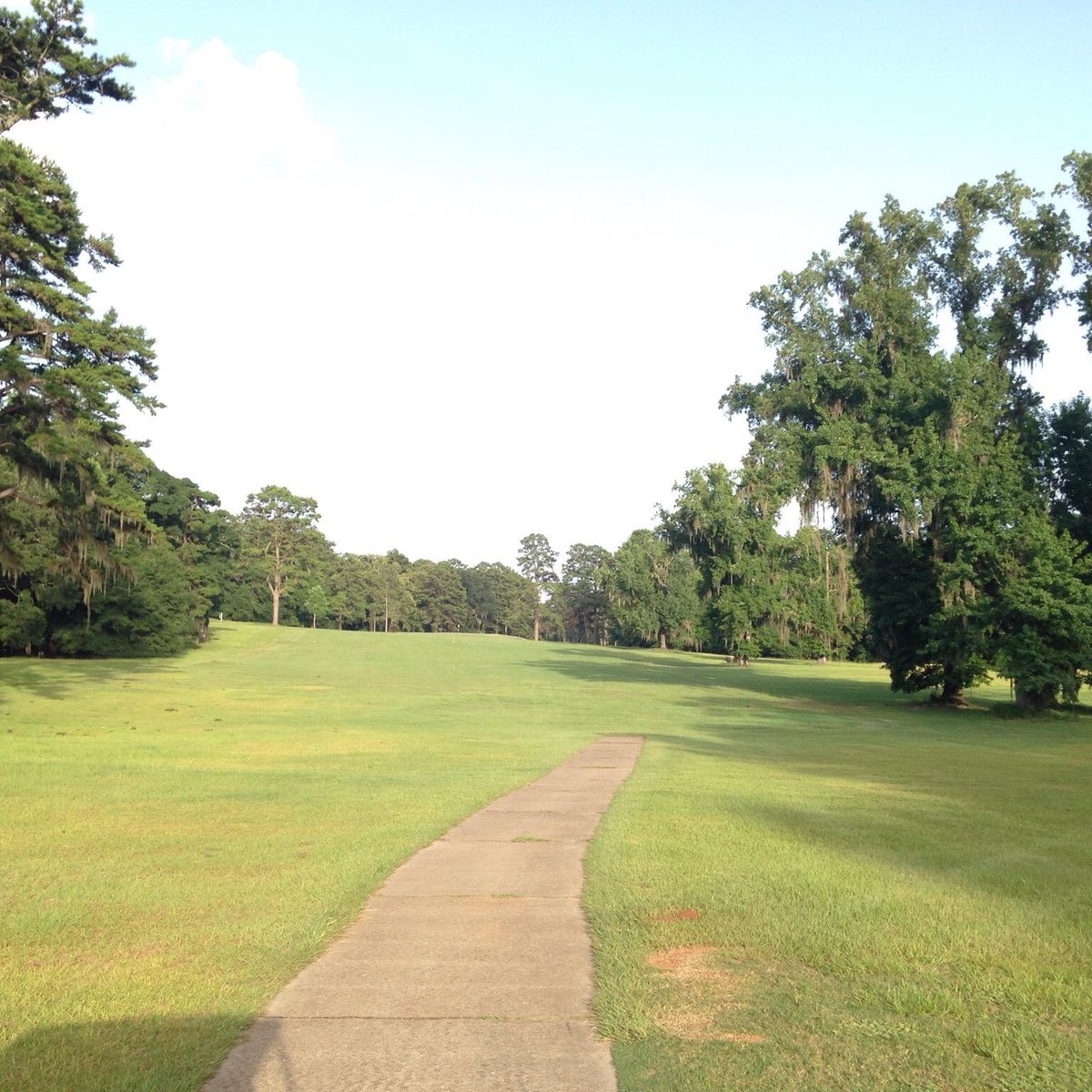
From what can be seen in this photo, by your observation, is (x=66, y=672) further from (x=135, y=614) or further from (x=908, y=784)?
(x=908, y=784)

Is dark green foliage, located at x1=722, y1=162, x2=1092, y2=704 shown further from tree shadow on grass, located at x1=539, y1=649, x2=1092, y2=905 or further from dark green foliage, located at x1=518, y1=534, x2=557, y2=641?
dark green foliage, located at x1=518, y1=534, x2=557, y2=641

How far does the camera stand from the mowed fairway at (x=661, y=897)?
4648 mm

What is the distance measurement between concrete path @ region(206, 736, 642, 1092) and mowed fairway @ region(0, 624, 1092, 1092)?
0.17 metres

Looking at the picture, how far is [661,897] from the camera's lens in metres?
7.46

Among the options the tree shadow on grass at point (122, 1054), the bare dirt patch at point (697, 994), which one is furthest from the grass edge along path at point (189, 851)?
the bare dirt patch at point (697, 994)

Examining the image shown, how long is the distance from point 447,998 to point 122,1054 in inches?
62.5

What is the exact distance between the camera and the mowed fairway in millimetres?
4648

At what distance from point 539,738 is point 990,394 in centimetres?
2292

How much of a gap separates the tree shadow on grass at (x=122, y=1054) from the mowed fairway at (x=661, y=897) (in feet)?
0.05

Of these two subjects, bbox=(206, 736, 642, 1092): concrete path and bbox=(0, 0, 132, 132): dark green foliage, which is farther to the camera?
bbox=(0, 0, 132, 132): dark green foliage

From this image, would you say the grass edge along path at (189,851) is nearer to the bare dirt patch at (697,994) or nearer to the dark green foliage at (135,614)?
the bare dirt patch at (697,994)

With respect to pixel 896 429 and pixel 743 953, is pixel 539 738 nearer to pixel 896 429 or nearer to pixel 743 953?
pixel 743 953

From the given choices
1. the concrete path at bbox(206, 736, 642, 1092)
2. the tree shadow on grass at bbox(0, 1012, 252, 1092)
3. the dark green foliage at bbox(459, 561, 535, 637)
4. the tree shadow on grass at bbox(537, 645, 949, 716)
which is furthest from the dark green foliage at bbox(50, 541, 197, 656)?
the dark green foliage at bbox(459, 561, 535, 637)

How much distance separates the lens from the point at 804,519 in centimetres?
4284
